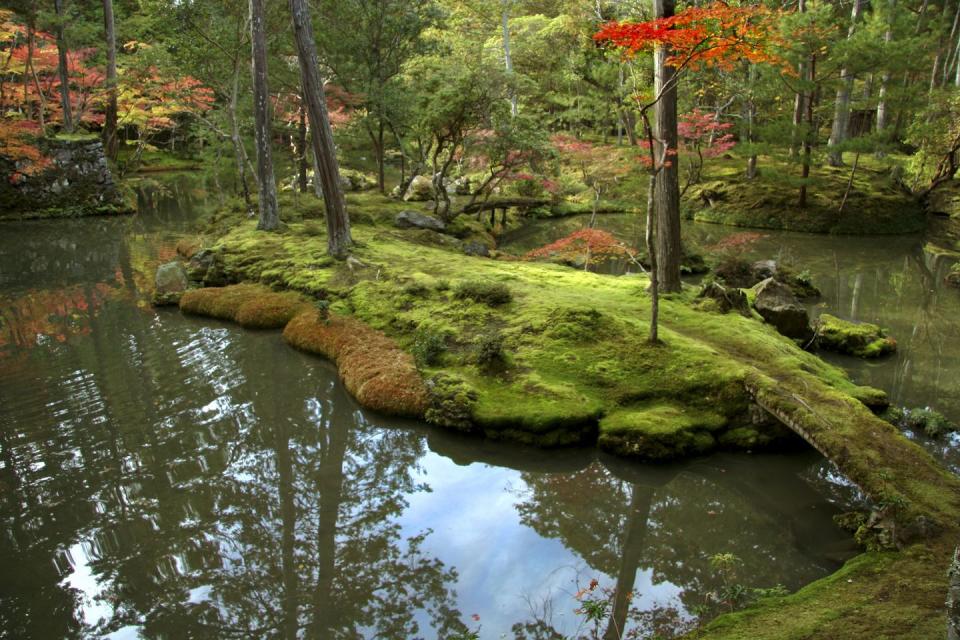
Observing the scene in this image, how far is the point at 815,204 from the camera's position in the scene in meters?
22.2

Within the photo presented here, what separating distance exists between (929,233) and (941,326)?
11.5 meters

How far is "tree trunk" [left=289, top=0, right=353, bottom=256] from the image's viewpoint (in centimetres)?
1218

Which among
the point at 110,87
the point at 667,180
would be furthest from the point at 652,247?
the point at 110,87

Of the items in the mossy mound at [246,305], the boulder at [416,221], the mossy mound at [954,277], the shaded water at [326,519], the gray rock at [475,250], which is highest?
the boulder at [416,221]

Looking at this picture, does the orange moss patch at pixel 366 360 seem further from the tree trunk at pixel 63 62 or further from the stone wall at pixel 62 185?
the tree trunk at pixel 63 62

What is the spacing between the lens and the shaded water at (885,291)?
9.20 metres

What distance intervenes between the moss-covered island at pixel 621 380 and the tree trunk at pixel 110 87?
57.4ft

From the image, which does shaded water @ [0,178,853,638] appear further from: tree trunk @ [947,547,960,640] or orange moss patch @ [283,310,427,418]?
tree trunk @ [947,547,960,640]

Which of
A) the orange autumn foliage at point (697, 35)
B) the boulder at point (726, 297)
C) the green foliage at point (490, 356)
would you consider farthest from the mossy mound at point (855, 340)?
the green foliage at point (490, 356)

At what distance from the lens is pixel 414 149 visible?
77.8ft

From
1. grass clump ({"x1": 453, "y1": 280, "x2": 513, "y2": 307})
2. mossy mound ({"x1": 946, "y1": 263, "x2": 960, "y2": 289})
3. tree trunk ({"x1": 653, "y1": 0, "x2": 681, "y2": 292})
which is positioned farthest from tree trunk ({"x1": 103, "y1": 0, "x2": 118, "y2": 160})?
mossy mound ({"x1": 946, "y1": 263, "x2": 960, "y2": 289})

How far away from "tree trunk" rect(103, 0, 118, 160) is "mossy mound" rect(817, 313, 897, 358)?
2643cm

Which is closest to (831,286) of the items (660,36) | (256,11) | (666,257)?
(666,257)

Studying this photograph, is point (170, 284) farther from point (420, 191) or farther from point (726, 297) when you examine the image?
point (420, 191)
